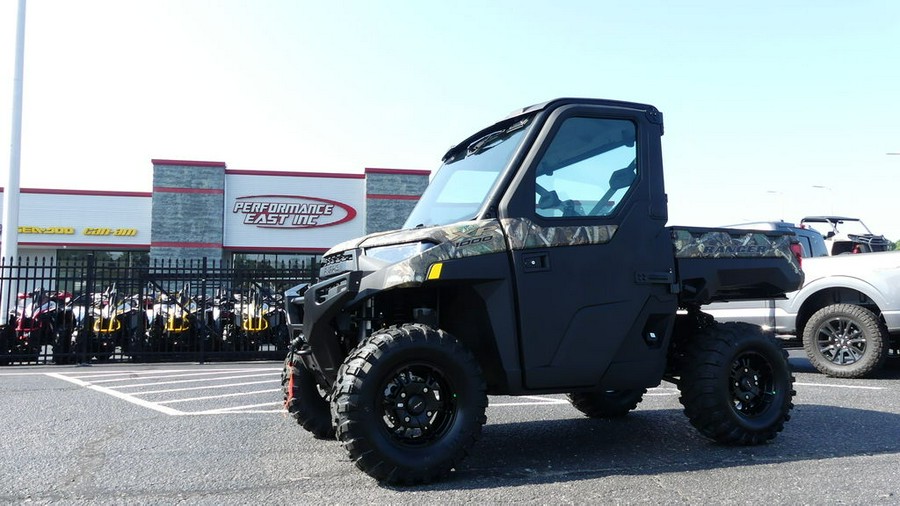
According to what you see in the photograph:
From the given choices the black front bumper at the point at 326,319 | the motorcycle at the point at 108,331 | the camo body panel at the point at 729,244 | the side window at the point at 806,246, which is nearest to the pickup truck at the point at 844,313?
the side window at the point at 806,246

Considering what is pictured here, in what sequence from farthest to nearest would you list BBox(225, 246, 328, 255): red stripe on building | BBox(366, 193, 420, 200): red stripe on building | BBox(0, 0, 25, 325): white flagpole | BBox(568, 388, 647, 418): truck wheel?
BBox(366, 193, 420, 200): red stripe on building, BBox(225, 246, 328, 255): red stripe on building, BBox(0, 0, 25, 325): white flagpole, BBox(568, 388, 647, 418): truck wheel

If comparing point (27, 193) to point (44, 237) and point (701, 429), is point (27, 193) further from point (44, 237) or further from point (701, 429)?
point (701, 429)

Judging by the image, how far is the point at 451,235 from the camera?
13.2 feet

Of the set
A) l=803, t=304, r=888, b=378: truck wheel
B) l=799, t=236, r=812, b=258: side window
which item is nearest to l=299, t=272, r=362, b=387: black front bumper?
l=803, t=304, r=888, b=378: truck wheel

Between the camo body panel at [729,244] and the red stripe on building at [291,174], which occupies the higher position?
the red stripe on building at [291,174]

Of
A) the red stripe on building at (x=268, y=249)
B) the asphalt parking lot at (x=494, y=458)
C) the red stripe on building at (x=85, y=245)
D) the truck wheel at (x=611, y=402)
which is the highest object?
the red stripe on building at (x=85, y=245)

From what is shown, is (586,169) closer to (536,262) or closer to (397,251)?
(536,262)

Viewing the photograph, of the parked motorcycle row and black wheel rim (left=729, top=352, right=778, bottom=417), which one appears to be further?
the parked motorcycle row

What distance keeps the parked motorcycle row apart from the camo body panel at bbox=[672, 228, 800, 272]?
1057 cm

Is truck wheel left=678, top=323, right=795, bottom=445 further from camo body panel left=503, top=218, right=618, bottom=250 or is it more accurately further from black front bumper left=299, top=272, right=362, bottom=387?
black front bumper left=299, top=272, right=362, bottom=387

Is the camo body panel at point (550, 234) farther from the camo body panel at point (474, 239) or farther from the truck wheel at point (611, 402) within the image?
the truck wheel at point (611, 402)

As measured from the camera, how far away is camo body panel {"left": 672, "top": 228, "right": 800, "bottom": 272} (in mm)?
4711

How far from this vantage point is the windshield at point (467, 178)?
4418 mm

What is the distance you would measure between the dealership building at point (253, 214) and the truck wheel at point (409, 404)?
29092 millimetres
